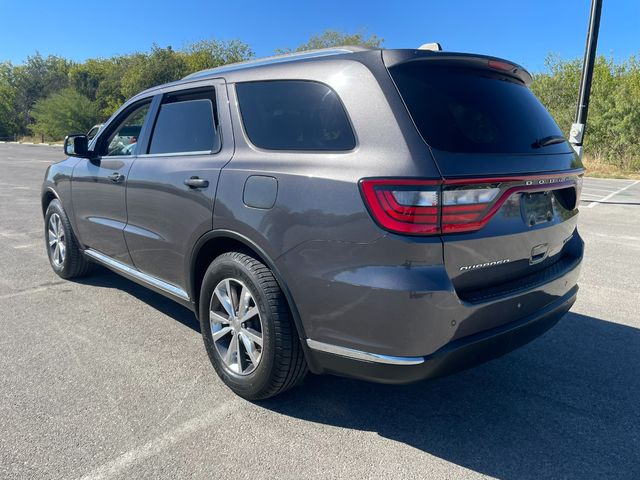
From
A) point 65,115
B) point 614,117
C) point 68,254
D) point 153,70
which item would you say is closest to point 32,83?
point 65,115

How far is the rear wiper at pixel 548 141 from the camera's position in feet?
8.71

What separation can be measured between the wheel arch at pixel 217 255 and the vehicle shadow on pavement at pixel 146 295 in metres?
0.84

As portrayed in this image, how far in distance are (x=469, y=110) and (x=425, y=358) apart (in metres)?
1.21

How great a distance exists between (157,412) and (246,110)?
179cm

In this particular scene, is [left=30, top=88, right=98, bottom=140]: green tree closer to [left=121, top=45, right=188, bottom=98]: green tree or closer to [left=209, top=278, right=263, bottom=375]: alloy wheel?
[left=121, top=45, right=188, bottom=98]: green tree

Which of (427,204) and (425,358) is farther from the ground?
(427,204)

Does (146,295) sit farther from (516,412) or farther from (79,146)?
(516,412)

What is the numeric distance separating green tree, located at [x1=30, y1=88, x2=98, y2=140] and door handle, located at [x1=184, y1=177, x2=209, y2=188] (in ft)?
187

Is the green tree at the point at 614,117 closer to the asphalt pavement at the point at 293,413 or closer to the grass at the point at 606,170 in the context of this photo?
the grass at the point at 606,170

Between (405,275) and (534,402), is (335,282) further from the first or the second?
(534,402)

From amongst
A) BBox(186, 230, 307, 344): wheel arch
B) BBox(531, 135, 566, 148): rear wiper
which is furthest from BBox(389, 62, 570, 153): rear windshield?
BBox(186, 230, 307, 344): wheel arch

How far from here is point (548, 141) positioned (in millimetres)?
2754

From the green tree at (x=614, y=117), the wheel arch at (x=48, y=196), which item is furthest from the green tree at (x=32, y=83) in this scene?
the wheel arch at (x=48, y=196)

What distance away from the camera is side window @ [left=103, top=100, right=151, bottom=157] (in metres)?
3.97
